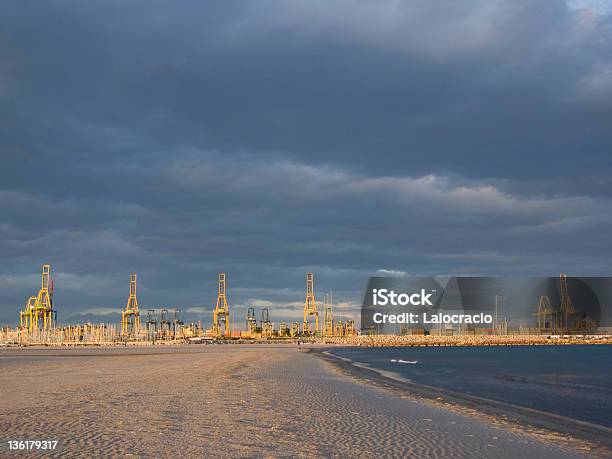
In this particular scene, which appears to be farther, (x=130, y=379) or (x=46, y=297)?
(x=46, y=297)

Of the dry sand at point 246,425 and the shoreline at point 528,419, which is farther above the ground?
the dry sand at point 246,425

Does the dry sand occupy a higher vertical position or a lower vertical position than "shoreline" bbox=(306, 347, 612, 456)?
→ higher

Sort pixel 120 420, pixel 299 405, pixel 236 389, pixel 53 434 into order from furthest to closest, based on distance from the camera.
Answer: pixel 236 389, pixel 299 405, pixel 120 420, pixel 53 434

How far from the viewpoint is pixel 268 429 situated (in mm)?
16000

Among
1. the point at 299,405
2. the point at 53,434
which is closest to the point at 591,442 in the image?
the point at 299,405

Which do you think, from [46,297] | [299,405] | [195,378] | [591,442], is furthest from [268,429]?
[46,297]

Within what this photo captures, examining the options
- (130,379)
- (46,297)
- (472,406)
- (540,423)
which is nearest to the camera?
(540,423)

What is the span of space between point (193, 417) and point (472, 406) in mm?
12668

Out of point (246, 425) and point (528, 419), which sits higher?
point (246, 425)

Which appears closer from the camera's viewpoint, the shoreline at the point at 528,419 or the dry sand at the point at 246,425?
the dry sand at the point at 246,425

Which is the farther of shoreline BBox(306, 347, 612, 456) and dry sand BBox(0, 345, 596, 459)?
shoreline BBox(306, 347, 612, 456)

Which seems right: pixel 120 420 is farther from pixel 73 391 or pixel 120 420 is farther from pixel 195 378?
pixel 195 378

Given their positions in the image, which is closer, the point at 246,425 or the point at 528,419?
the point at 246,425

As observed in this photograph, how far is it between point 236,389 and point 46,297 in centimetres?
17867
